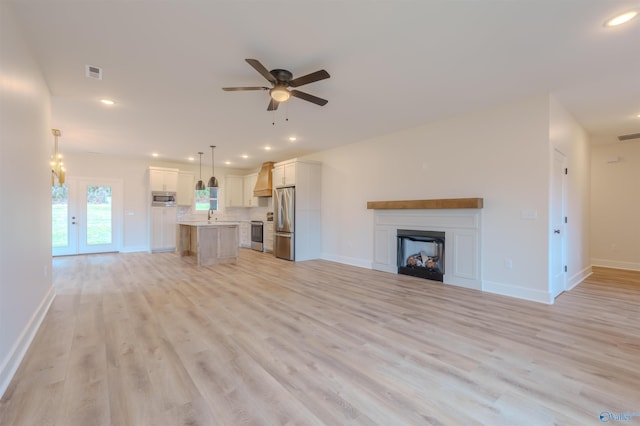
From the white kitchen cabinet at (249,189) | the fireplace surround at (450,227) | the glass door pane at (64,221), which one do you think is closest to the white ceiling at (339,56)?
the fireplace surround at (450,227)

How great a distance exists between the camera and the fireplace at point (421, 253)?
16.1 ft

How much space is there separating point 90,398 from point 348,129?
4.99 m

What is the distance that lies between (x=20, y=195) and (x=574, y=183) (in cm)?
726

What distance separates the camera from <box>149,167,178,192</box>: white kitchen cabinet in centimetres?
827

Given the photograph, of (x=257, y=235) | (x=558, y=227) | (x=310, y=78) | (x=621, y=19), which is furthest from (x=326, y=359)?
(x=257, y=235)

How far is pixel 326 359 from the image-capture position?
A: 229 centimetres

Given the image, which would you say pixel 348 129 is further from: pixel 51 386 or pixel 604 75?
pixel 51 386

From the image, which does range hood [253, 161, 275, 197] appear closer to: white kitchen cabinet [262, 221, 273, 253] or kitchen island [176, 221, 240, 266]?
white kitchen cabinet [262, 221, 273, 253]

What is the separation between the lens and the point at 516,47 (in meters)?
2.71

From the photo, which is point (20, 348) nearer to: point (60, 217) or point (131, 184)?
point (60, 217)

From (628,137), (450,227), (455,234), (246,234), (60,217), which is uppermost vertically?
(628,137)

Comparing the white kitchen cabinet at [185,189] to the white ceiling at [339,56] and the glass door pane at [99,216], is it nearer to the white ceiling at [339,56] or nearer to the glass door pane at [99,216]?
the glass door pane at [99,216]

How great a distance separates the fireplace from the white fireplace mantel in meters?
0.10

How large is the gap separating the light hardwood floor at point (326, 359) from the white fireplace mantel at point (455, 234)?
47 centimetres
